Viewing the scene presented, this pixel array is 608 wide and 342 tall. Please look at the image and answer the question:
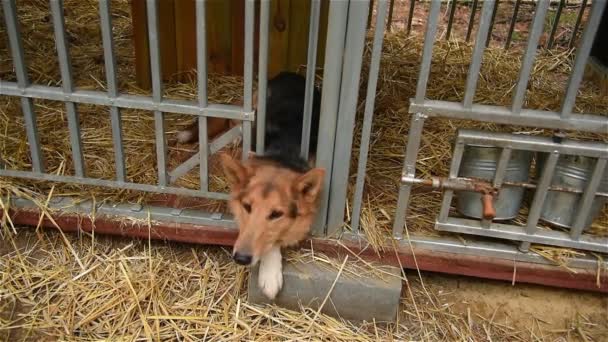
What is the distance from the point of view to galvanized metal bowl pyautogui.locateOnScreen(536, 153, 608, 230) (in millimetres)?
3309

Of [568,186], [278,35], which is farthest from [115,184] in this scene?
[568,186]

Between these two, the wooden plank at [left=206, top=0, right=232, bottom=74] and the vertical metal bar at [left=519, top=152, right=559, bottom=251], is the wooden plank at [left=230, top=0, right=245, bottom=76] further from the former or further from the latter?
the vertical metal bar at [left=519, top=152, right=559, bottom=251]

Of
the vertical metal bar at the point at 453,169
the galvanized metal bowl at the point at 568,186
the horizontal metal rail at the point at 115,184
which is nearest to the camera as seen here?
the vertical metal bar at the point at 453,169

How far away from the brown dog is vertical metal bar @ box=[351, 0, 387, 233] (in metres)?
0.27

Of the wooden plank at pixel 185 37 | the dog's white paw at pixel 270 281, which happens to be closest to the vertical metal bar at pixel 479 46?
the dog's white paw at pixel 270 281

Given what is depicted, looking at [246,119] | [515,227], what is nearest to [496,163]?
[515,227]

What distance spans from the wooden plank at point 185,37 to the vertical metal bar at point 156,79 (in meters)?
1.80

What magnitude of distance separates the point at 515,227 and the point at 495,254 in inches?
8.4

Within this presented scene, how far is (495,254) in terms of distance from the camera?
3.54 meters

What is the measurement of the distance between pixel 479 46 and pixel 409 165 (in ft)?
2.50

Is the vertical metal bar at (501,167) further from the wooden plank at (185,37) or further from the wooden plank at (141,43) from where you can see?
the wooden plank at (141,43)

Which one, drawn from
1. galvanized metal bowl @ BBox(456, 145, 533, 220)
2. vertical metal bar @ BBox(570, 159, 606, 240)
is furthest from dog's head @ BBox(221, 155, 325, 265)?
vertical metal bar @ BBox(570, 159, 606, 240)

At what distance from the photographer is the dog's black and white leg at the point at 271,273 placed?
3.41 m

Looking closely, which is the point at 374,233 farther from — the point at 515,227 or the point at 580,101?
the point at 580,101
